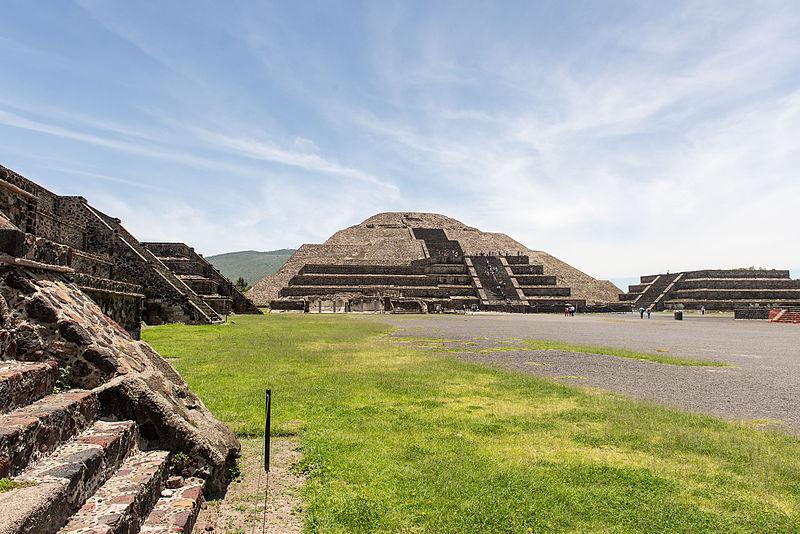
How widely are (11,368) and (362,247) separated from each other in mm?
64833

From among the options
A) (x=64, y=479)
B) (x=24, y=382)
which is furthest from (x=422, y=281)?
(x=64, y=479)

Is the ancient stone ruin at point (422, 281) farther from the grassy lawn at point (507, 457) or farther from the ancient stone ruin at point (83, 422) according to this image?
the ancient stone ruin at point (83, 422)

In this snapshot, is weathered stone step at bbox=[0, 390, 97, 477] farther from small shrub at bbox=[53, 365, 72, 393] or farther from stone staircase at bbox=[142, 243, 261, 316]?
stone staircase at bbox=[142, 243, 261, 316]

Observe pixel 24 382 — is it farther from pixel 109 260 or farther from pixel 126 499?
pixel 109 260

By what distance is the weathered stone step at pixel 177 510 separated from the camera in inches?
130

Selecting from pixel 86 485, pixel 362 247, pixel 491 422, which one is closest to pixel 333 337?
Answer: pixel 491 422

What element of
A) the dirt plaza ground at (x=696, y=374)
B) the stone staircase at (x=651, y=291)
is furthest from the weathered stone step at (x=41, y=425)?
the stone staircase at (x=651, y=291)

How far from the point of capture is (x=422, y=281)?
171ft

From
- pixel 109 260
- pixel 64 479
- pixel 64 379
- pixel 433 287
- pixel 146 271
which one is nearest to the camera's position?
pixel 64 479

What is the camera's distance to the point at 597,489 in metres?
4.38

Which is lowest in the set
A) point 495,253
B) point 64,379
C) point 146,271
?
point 64,379

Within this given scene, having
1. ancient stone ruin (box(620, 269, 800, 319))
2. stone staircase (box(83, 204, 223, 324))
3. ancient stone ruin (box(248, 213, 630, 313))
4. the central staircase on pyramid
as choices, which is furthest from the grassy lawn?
ancient stone ruin (box(620, 269, 800, 319))

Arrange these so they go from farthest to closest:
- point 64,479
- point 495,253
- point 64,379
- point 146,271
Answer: point 495,253 → point 146,271 → point 64,379 → point 64,479

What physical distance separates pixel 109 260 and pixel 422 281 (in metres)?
34.5
